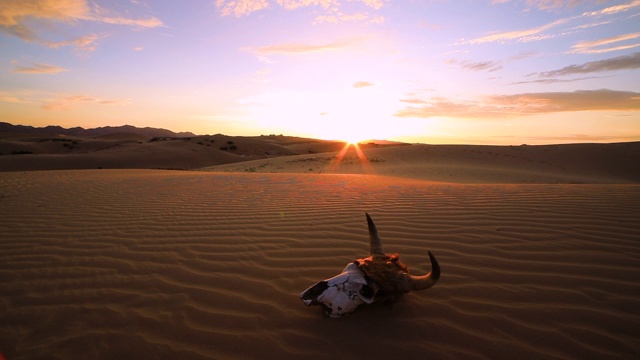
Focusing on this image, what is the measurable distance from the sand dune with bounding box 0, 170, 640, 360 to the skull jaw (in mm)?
96

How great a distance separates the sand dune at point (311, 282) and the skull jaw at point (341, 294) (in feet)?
0.31

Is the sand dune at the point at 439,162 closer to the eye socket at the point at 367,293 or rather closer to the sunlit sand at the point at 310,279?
the sunlit sand at the point at 310,279

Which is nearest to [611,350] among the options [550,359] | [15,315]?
[550,359]

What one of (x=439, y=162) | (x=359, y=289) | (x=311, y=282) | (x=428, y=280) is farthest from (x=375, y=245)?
(x=439, y=162)

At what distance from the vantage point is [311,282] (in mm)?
3156

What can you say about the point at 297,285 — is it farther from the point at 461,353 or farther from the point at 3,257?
the point at 3,257

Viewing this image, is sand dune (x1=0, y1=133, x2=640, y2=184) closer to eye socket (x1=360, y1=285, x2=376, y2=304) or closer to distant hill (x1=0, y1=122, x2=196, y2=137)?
eye socket (x1=360, y1=285, x2=376, y2=304)

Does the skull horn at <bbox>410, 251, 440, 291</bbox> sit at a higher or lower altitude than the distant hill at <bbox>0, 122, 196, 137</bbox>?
lower

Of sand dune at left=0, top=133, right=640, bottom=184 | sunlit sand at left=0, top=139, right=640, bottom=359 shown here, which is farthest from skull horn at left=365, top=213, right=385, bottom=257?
sand dune at left=0, top=133, right=640, bottom=184

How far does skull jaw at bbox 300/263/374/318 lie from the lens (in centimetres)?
258

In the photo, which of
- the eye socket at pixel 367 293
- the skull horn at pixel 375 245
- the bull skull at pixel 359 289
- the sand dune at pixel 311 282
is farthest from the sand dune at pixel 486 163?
the eye socket at pixel 367 293

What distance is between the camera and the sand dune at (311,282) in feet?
7.64

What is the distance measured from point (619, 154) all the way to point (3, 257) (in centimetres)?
3022

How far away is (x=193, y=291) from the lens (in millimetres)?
3082
